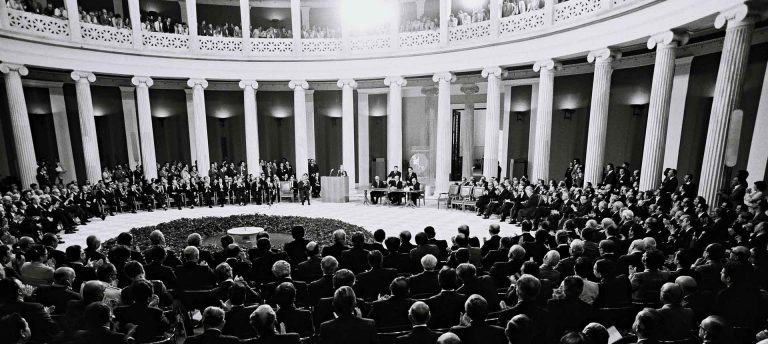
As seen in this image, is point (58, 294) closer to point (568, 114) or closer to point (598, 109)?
point (598, 109)

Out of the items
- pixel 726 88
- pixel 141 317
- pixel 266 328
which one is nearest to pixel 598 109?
pixel 726 88

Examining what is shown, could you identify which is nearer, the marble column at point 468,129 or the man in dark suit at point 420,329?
the man in dark suit at point 420,329

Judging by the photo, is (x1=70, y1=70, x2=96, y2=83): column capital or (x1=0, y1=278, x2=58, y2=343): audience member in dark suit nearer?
(x1=0, y1=278, x2=58, y2=343): audience member in dark suit

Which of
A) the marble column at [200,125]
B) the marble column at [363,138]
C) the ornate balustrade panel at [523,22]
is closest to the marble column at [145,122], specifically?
the marble column at [200,125]

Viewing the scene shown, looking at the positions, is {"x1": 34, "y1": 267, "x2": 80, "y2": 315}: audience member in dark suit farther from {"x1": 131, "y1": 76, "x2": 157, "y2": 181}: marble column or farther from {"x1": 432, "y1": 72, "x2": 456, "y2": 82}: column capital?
{"x1": 432, "y1": 72, "x2": 456, "y2": 82}: column capital

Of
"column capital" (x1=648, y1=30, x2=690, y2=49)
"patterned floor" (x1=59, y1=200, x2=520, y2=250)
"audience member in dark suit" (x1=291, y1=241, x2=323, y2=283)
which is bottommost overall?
"patterned floor" (x1=59, y1=200, x2=520, y2=250)

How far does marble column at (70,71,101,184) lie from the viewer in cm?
1683

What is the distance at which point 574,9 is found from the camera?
14.0 m

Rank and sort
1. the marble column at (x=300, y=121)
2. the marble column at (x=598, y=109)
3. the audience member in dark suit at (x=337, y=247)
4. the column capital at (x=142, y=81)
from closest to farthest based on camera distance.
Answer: the audience member in dark suit at (x=337, y=247) → the marble column at (x=598, y=109) → the column capital at (x=142, y=81) → the marble column at (x=300, y=121)

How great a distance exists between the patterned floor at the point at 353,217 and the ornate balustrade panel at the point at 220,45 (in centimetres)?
734

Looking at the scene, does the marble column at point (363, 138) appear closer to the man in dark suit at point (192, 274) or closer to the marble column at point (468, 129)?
→ the marble column at point (468, 129)

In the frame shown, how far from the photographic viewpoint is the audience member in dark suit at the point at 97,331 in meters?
3.43

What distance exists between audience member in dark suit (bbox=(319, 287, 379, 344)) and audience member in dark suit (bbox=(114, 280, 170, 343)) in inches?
70.1

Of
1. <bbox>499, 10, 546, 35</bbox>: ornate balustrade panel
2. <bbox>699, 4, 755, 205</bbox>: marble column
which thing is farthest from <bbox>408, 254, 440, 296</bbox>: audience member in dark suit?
<bbox>499, 10, 546, 35</bbox>: ornate balustrade panel
